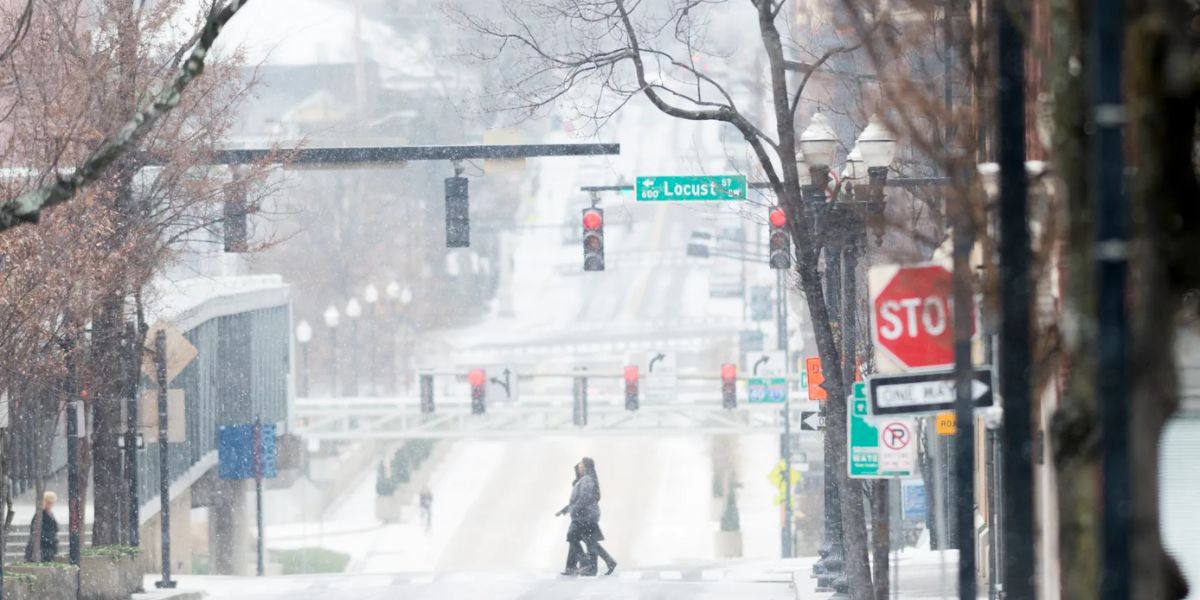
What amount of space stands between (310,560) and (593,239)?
28.2 metres

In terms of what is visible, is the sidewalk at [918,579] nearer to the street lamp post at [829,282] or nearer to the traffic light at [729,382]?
the street lamp post at [829,282]

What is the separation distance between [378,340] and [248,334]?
119 feet

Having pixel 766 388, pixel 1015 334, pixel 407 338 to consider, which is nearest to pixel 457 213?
pixel 1015 334

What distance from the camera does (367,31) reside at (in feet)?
282

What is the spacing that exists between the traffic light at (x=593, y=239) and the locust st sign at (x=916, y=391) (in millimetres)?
12699

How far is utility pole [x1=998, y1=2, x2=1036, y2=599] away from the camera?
6895mm

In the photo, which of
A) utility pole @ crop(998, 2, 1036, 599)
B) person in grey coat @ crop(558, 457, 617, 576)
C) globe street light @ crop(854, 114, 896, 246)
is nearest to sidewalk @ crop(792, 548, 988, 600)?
person in grey coat @ crop(558, 457, 617, 576)

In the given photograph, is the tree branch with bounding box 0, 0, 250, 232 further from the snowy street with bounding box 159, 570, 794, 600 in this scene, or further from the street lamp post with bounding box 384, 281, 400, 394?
the street lamp post with bounding box 384, 281, 400, 394

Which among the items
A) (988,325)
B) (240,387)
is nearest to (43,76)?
(988,325)

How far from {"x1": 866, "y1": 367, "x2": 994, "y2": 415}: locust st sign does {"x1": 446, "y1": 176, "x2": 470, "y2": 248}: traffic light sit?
36.2 ft

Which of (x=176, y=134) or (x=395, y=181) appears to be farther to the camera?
(x=395, y=181)

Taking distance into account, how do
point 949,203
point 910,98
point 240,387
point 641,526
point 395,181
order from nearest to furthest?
point 910,98 < point 949,203 < point 240,387 < point 641,526 < point 395,181

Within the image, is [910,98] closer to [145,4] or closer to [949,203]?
[949,203]

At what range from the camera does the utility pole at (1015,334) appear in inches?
271
